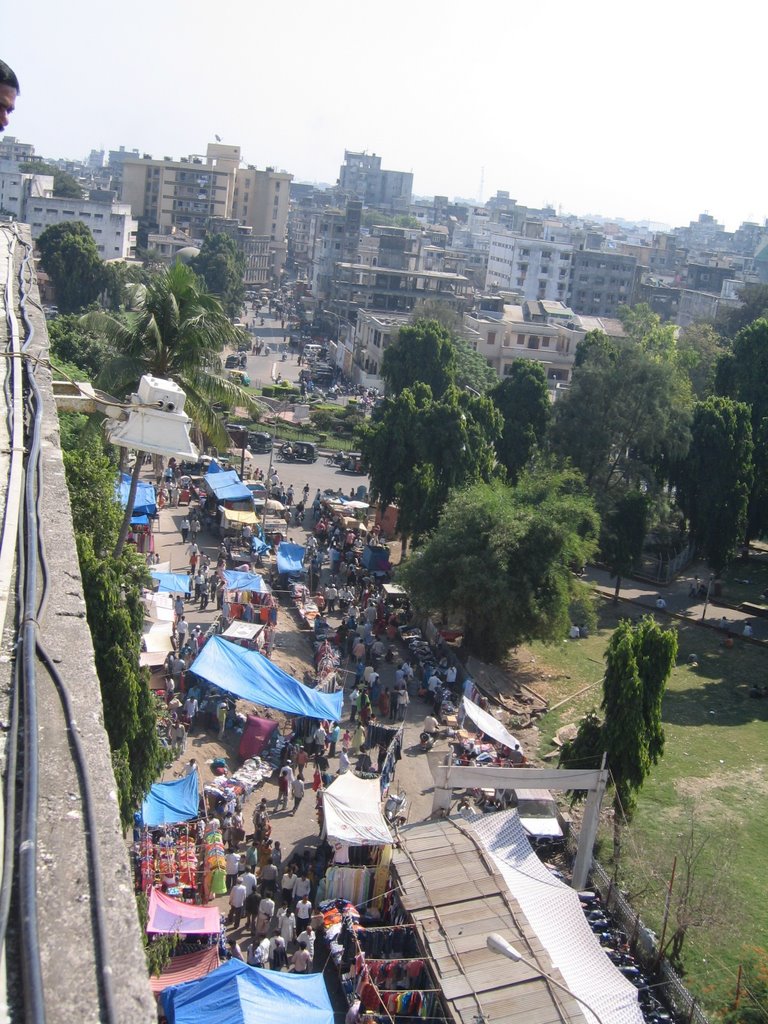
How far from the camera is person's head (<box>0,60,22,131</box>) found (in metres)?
7.20

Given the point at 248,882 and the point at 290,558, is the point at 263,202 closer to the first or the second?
the point at 290,558

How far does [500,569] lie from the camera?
789 inches

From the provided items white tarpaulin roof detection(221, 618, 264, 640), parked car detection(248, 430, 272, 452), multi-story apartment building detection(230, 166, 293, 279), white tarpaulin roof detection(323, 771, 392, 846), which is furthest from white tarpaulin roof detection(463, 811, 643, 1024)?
multi-story apartment building detection(230, 166, 293, 279)

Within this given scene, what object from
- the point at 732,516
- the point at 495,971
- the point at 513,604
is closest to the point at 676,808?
the point at 513,604

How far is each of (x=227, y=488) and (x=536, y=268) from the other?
63.6 metres

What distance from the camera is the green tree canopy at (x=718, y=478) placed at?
2803cm

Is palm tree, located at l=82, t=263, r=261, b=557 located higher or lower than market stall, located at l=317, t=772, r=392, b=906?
higher

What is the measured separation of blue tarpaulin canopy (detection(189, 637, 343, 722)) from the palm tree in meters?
3.51

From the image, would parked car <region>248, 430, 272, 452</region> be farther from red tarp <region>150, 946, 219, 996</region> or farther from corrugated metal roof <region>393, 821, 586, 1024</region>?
red tarp <region>150, 946, 219, 996</region>

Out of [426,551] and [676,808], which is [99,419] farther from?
[676,808]

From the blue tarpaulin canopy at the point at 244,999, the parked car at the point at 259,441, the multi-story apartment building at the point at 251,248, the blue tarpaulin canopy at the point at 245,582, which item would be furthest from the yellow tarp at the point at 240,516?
the multi-story apartment building at the point at 251,248

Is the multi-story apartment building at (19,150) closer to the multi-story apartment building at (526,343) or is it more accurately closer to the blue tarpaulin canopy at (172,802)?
the multi-story apartment building at (526,343)

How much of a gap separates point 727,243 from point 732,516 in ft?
528

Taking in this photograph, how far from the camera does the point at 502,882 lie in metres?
11.3
